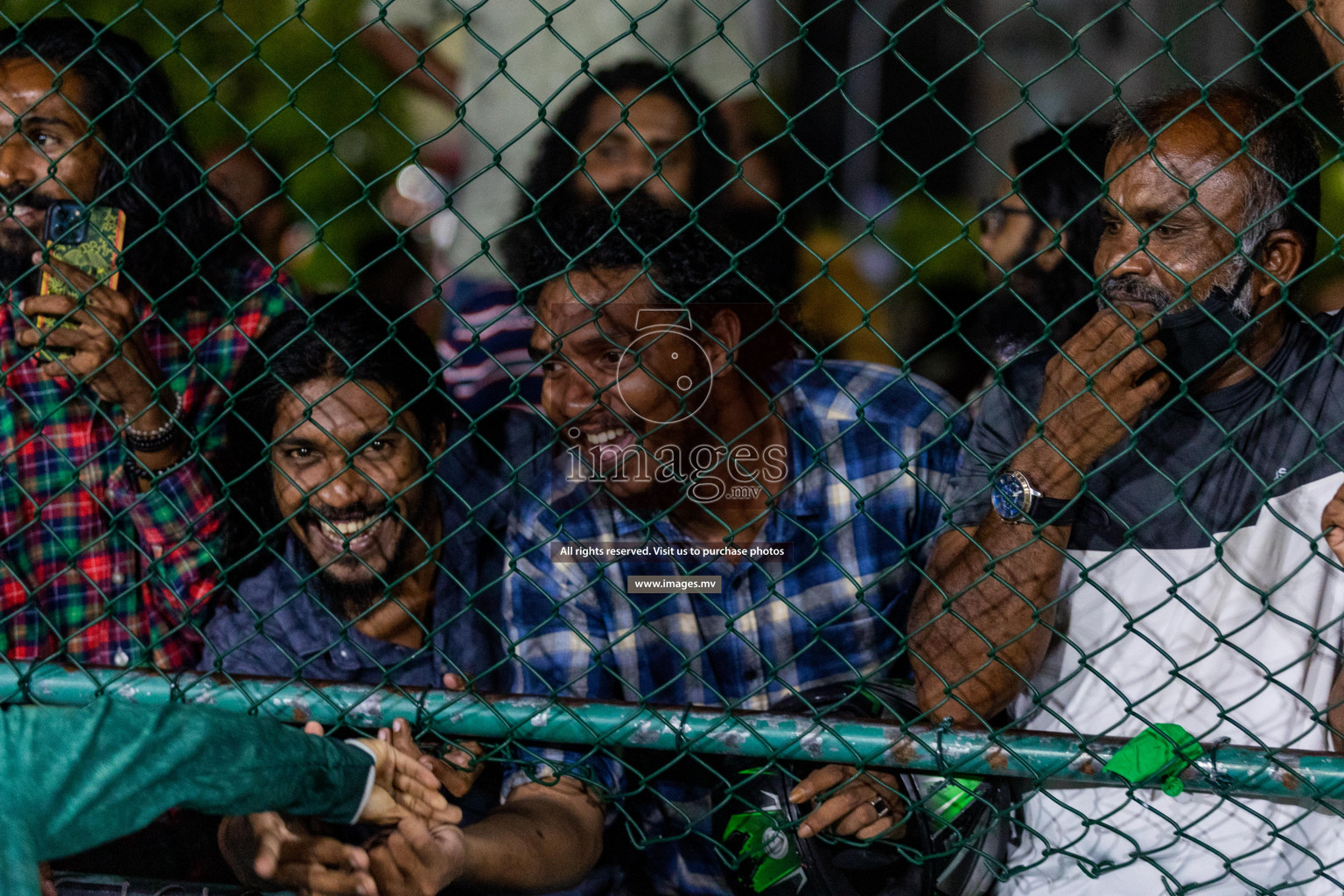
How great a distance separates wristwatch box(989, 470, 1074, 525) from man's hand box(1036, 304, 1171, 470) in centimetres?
8

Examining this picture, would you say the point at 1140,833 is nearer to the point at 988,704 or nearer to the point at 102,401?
the point at 988,704

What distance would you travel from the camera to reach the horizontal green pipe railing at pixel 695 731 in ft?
5.85

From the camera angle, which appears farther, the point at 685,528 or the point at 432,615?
the point at 432,615

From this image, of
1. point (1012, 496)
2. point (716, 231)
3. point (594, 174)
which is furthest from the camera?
point (594, 174)

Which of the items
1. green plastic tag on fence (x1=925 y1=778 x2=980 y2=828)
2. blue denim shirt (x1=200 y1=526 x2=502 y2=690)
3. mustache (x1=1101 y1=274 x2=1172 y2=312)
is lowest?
green plastic tag on fence (x1=925 y1=778 x2=980 y2=828)

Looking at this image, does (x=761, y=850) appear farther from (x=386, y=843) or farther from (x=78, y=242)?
(x=78, y=242)

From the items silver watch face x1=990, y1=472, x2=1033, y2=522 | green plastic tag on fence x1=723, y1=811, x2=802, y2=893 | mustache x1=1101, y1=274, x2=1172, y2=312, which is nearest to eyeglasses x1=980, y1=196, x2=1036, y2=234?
mustache x1=1101, y1=274, x2=1172, y2=312

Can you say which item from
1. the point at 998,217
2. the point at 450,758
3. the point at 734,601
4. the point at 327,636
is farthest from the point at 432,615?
the point at 998,217

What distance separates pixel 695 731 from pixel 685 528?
0.45 metres

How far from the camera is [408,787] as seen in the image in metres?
1.93

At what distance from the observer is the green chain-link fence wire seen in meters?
1.83

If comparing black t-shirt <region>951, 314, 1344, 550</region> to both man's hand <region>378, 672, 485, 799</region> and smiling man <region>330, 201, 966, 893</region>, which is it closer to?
smiling man <region>330, 201, 966, 893</region>

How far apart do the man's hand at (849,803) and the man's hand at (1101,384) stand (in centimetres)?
65

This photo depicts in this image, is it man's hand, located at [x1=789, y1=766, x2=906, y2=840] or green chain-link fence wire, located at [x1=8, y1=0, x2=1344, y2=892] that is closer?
green chain-link fence wire, located at [x1=8, y1=0, x2=1344, y2=892]
